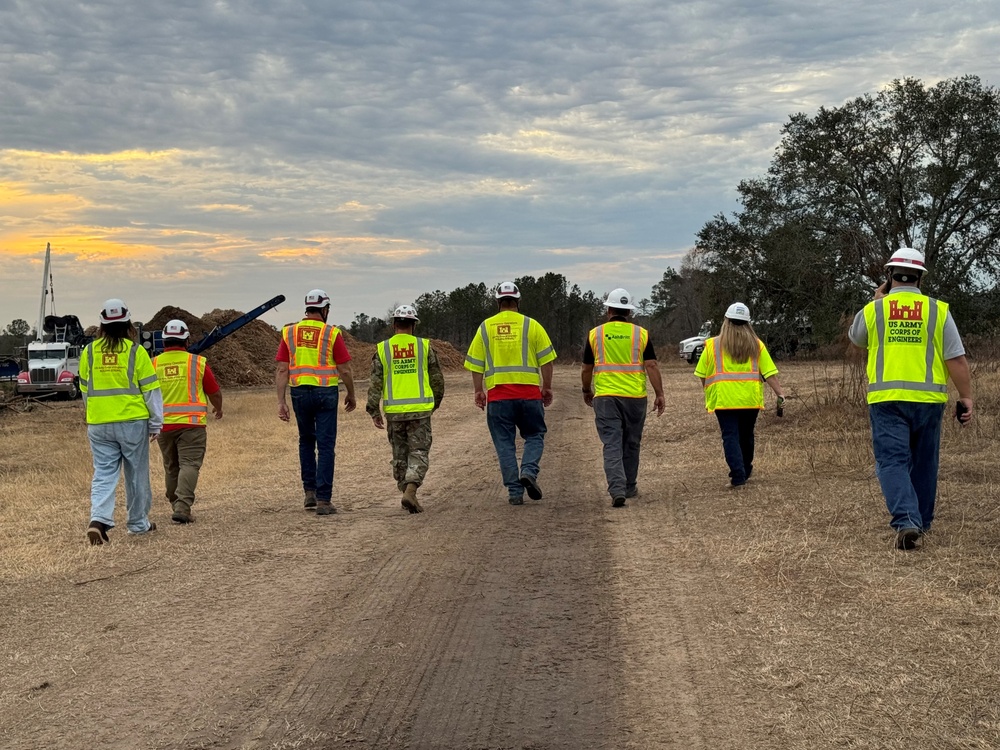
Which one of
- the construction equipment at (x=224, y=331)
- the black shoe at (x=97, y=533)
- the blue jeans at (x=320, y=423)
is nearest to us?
the black shoe at (x=97, y=533)

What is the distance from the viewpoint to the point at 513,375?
10.3 m

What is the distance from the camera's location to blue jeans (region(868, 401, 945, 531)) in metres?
7.26

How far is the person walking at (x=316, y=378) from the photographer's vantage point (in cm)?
1008

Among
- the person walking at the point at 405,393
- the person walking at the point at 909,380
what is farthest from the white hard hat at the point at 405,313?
the person walking at the point at 909,380

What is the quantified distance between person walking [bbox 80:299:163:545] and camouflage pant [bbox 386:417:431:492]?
2.27 metres

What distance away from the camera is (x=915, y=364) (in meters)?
7.40

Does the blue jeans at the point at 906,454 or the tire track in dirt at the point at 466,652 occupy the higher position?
the blue jeans at the point at 906,454

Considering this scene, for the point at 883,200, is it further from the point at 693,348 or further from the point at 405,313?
the point at 405,313

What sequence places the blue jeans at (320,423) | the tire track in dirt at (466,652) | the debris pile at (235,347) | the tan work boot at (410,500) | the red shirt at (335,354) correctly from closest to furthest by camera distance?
the tire track in dirt at (466,652) < the tan work boot at (410,500) < the blue jeans at (320,423) < the red shirt at (335,354) < the debris pile at (235,347)

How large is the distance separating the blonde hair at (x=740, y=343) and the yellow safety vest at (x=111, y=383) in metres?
5.74

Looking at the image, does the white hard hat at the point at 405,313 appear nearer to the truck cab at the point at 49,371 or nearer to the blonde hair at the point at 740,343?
the blonde hair at the point at 740,343

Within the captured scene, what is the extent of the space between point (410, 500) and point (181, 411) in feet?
8.22

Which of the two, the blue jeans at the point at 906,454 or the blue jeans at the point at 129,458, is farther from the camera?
the blue jeans at the point at 129,458

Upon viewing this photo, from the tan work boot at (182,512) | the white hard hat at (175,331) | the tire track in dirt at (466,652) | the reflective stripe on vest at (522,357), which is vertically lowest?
the tire track in dirt at (466,652)
